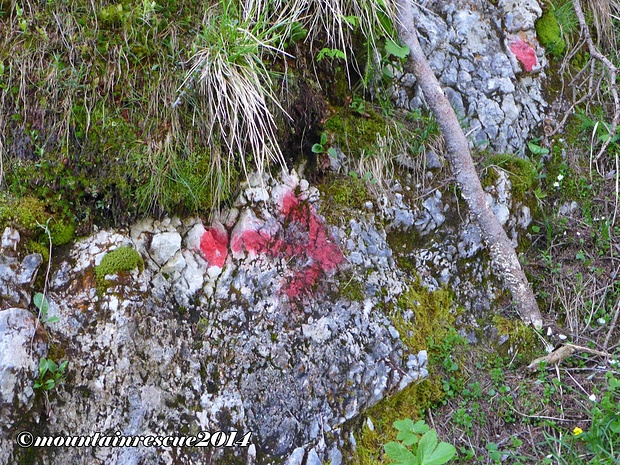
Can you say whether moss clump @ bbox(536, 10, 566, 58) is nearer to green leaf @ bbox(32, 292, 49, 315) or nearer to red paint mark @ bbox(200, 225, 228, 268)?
red paint mark @ bbox(200, 225, 228, 268)

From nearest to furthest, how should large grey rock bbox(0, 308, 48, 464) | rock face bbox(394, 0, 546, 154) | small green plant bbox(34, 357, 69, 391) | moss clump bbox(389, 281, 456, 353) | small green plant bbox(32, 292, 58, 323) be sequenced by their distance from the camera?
large grey rock bbox(0, 308, 48, 464), small green plant bbox(34, 357, 69, 391), small green plant bbox(32, 292, 58, 323), moss clump bbox(389, 281, 456, 353), rock face bbox(394, 0, 546, 154)

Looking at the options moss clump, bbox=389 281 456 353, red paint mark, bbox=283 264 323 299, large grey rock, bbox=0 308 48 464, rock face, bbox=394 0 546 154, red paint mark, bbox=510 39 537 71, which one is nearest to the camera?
large grey rock, bbox=0 308 48 464

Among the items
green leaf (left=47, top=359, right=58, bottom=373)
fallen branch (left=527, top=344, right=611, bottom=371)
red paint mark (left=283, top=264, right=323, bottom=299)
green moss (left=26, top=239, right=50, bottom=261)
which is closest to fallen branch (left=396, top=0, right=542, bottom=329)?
fallen branch (left=527, top=344, right=611, bottom=371)

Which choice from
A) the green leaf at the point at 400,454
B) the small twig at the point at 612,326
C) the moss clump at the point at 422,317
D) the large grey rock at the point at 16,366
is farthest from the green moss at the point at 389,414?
the large grey rock at the point at 16,366

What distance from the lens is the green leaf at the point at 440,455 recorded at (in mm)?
2084

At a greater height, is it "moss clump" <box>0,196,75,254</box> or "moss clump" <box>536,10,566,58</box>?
"moss clump" <box>536,10,566,58</box>

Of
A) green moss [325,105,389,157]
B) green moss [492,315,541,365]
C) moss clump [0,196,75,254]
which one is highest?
green moss [325,105,389,157]

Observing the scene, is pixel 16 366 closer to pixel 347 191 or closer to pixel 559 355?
pixel 347 191

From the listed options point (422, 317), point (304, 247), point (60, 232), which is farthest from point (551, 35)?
point (60, 232)

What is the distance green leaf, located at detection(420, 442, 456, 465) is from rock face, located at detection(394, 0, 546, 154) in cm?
191

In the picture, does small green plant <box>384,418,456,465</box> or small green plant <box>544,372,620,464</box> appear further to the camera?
small green plant <box>544,372,620,464</box>

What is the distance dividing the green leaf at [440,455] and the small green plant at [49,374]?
5.06 ft

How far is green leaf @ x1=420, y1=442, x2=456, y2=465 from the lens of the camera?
2084 millimetres

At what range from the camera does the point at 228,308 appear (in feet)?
8.45
